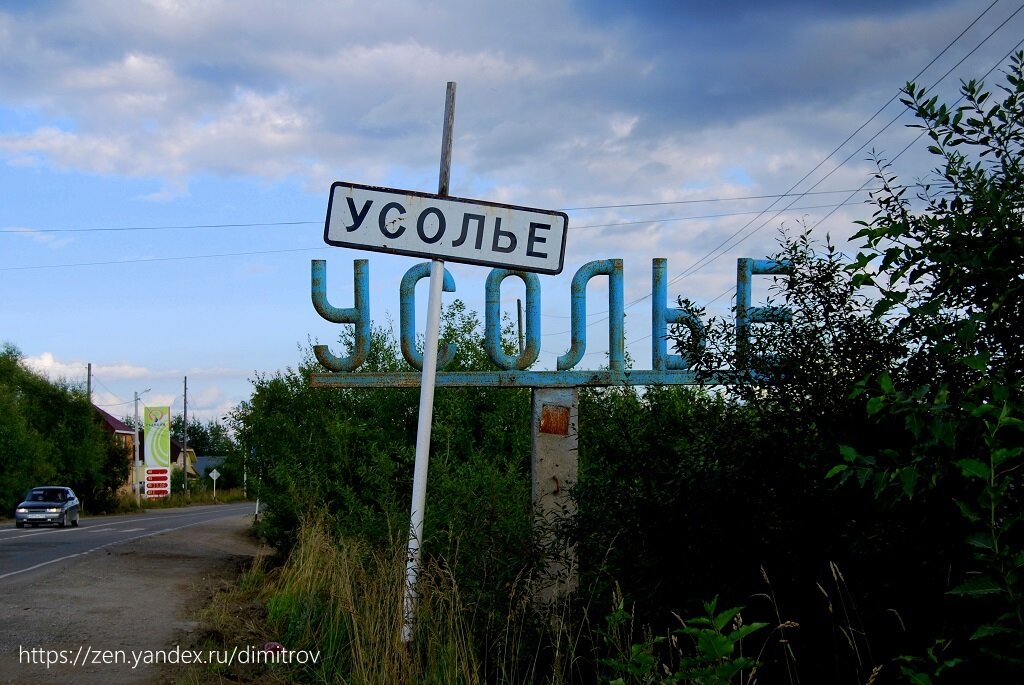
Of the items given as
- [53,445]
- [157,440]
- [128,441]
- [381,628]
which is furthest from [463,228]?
[128,441]

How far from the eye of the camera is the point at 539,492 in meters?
9.12

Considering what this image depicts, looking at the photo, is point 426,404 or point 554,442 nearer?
point 426,404

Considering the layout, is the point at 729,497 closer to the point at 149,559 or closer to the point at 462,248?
the point at 462,248

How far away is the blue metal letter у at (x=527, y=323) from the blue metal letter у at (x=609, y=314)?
31 cm

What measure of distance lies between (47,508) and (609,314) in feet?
101

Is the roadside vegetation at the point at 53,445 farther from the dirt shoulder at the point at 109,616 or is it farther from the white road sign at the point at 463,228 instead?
the white road sign at the point at 463,228

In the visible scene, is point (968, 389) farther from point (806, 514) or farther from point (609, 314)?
point (609, 314)

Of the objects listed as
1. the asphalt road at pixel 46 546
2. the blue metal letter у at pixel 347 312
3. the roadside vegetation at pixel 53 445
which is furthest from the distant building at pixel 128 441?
the blue metal letter у at pixel 347 312

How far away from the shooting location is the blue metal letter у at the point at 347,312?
9.66m

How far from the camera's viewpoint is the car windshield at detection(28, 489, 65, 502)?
118 feet

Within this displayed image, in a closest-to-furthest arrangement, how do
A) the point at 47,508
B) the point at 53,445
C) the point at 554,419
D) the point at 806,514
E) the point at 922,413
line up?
the point at 922,413, the point at 806,514, the point at 554,419, the point at 47,508, the point at 53,445

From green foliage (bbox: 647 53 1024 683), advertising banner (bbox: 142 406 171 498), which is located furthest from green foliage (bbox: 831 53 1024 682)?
advertising banner (bbox: 142 406 171 498)

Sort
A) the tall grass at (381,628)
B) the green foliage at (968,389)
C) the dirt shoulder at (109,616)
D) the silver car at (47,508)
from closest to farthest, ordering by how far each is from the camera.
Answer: the green foliage at (968,389) < the tall grass at (381,628) < the dirt shoulder at (109,616) < the silver car at (47,508)

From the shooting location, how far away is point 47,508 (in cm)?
3506
